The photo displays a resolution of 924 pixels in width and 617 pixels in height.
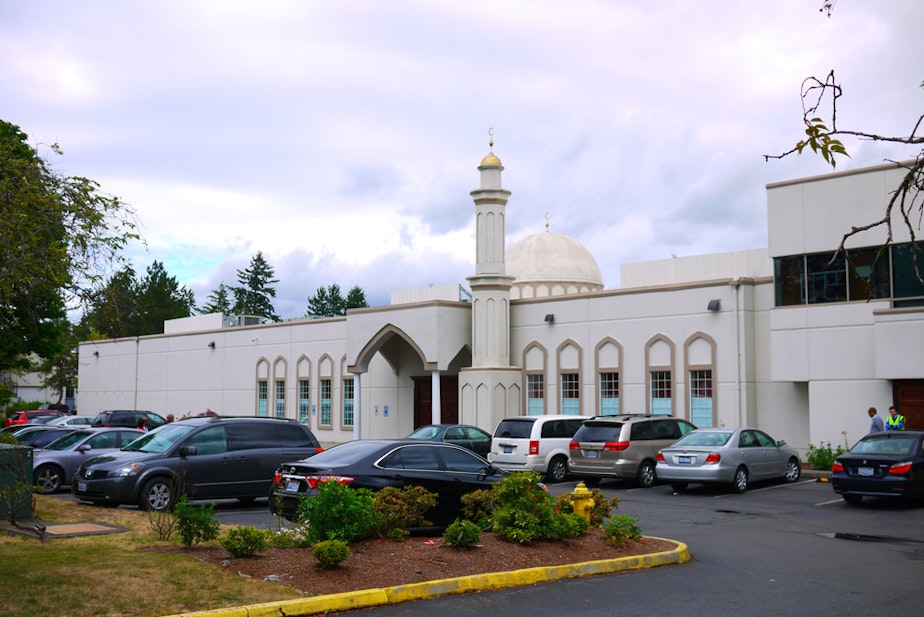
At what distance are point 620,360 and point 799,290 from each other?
21.1ft

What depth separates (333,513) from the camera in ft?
34.9

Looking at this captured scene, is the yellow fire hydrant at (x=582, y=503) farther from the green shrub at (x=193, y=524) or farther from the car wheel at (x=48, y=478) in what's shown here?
the car wheel at (x=48, y=478)

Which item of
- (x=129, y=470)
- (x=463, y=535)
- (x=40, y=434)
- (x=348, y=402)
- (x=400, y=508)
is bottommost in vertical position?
(x=463, y=535)

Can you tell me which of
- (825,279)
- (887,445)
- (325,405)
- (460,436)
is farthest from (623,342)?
(325,405)

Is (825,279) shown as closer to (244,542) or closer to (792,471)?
(792,471)

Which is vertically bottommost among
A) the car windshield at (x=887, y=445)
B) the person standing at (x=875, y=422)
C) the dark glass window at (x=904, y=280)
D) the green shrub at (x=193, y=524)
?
the green shrub at (x=193, y=524)

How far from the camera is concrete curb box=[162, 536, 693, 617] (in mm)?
8609

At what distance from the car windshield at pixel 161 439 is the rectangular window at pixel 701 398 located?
16.3m

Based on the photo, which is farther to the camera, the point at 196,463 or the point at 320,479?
the point at 196,463

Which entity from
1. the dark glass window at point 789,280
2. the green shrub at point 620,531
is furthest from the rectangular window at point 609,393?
the green shrub at point 620,531

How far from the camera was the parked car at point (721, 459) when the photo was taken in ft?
66.9

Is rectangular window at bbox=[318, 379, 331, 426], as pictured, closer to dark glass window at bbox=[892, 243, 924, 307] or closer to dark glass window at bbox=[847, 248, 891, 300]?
dark glass window at bbox=[847, 248, 891, 300]

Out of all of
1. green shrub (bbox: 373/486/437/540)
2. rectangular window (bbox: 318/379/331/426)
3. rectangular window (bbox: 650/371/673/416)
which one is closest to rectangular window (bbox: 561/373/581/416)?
rectangular window (bbox: 650/371/673/416)

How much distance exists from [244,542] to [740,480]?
13.7 metres
